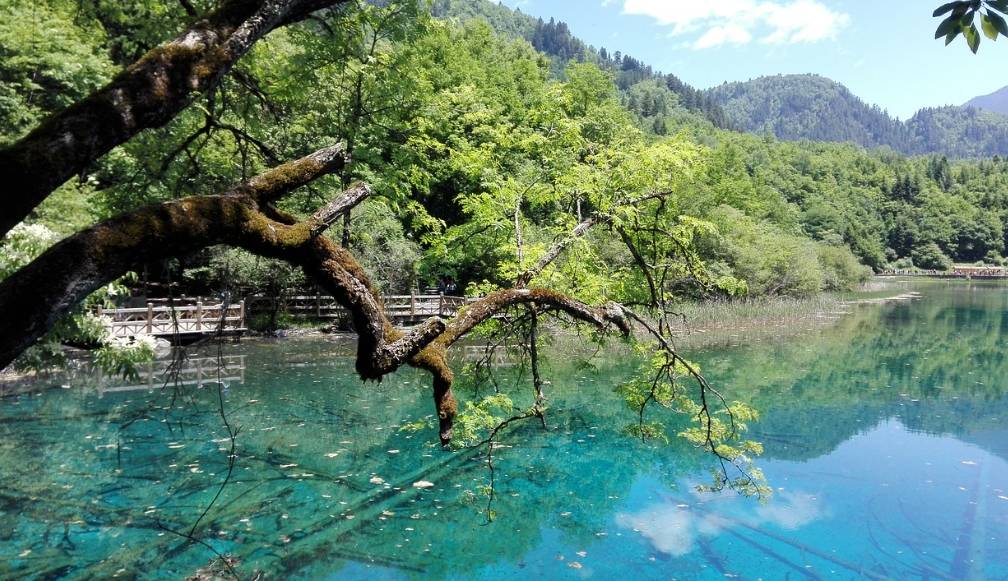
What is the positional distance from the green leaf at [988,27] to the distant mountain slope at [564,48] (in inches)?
5292

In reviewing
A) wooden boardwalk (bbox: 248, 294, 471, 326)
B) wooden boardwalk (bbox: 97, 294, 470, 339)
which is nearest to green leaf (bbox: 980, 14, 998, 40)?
wooden boardwalk (bbox: 97, 294, 470, 339)

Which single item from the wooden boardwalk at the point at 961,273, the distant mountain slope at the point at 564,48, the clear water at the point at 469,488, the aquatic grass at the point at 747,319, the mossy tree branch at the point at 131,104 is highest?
the distant mountain slope at the point at 564,48

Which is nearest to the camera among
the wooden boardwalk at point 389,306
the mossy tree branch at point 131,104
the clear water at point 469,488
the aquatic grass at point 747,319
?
the mossy tree branch at point 131,104

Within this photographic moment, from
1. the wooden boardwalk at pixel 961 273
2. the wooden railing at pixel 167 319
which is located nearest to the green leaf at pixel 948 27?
the wooden railing at pixel 167 319

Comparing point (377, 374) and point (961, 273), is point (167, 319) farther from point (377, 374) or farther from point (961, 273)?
point (961, 273)

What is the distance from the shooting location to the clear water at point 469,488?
7590 mm

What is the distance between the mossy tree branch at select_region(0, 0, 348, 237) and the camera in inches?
84.7

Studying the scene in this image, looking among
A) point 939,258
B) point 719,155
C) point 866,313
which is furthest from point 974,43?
point 939,258

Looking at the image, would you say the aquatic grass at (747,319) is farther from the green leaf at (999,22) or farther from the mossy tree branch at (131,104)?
the mossy tree branch at (131,104)

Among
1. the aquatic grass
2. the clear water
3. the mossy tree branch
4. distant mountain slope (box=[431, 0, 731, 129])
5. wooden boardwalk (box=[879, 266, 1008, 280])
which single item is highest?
distant mountain slope (box=[431, 0, 731, 129])

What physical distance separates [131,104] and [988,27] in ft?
9.80

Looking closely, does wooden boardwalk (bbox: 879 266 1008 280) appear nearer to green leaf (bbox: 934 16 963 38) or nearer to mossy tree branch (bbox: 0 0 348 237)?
green leaf (bbox: 934 16 963 38)

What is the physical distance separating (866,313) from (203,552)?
1462 inches

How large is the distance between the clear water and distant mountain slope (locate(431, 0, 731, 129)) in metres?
125
